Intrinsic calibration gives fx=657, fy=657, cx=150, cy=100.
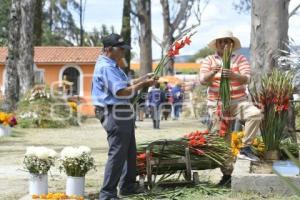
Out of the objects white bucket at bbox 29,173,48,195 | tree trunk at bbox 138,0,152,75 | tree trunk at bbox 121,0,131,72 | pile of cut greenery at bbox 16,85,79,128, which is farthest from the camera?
tree trunk at bbox 138,0,152,75

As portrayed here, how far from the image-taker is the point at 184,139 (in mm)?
7531

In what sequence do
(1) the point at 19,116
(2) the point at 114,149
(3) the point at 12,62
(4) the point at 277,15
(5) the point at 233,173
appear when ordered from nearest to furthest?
(2) the point at 114,149 < (5) the point at 233,173 < (4) the point at 277,15 < (1) the point at 19,116 < (3) the point at 12,62

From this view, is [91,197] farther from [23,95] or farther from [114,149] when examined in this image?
[23,95]

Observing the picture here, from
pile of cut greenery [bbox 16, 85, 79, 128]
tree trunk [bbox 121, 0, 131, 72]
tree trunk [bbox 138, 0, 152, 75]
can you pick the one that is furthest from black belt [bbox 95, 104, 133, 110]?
tree trunk [bbox 138, 0, 152, 75]

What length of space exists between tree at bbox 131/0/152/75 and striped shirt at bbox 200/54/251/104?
26.6 m

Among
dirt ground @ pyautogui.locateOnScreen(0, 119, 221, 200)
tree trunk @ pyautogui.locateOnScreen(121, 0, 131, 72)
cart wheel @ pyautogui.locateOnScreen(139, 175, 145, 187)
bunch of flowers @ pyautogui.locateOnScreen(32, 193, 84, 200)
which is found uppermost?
tree trunk @ pyautogui.locateOnScreen(121, 0, 131, 72)

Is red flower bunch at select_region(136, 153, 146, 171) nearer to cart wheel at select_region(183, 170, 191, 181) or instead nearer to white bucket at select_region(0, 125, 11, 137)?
cart wheel at select_region(183, 170, 191, 181)

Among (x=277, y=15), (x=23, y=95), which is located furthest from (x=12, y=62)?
(x=277, y=15)

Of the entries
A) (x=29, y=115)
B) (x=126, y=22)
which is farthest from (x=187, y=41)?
(x=126, y=22)

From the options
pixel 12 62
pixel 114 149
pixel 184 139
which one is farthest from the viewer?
pixel 12 62

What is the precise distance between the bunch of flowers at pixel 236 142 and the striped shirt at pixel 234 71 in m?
0.37

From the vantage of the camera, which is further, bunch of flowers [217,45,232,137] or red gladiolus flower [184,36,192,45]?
bunch of flowers [217,45,232,137]

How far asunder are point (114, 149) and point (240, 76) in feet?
5.53

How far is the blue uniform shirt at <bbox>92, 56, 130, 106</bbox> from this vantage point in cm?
641
